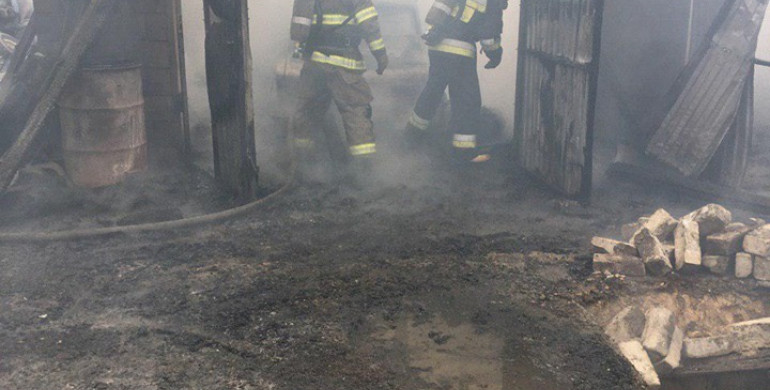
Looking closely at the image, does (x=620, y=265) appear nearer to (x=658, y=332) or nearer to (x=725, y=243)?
(x=725, y=243)

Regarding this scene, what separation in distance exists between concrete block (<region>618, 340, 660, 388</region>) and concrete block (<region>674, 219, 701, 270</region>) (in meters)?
1.16

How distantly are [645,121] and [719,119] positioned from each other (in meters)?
1.45

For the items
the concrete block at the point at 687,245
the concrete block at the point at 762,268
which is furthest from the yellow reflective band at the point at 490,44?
the concrete block at the point at 762,268

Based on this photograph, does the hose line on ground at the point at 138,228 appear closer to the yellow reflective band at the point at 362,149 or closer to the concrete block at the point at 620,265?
the yellow reflective band at the point at 362,149

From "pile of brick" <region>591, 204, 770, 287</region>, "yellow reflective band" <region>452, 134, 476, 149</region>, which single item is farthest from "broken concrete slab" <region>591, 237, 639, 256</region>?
"yellow reflective band" <region>452, 134, 476, 149</region>

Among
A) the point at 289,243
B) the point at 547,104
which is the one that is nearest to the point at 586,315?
the point at 289,243

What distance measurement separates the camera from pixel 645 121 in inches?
288

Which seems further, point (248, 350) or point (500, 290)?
point (500, 290)

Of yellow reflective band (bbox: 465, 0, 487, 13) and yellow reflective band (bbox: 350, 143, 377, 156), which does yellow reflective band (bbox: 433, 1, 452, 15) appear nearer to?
yellow reflective band (bbox: 465, 0, 487, 13)

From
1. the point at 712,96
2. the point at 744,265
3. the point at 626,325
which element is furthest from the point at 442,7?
the point at 626,325

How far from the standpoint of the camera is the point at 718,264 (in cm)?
436

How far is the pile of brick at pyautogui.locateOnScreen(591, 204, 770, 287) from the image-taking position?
428 cm

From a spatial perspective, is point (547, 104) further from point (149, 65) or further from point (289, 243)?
point (149, 65)

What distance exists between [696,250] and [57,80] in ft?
17.6
